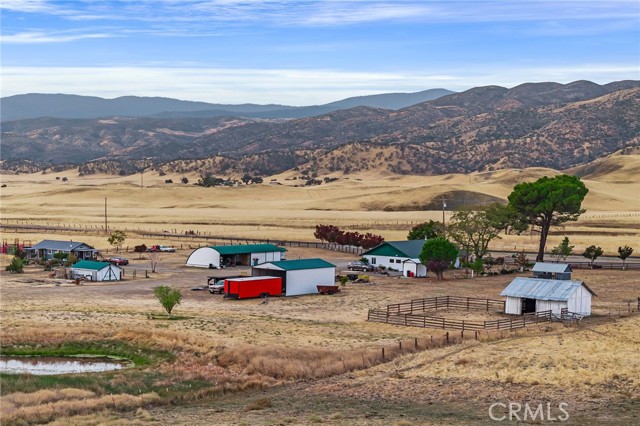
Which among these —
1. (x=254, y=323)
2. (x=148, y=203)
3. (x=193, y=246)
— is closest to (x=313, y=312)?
(x=254, y=323)

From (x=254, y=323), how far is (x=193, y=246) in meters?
45.1

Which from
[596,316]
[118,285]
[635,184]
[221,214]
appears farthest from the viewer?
[635,184]

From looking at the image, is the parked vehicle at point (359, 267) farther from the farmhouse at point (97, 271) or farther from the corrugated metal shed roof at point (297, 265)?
the farmhouse at point (97, 271)

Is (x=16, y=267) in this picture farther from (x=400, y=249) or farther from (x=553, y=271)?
(x=553, y=271)

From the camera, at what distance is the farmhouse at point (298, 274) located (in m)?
58.5

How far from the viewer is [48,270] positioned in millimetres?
70875

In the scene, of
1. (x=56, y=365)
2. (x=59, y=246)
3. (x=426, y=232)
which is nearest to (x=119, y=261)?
(x=59, y=246)

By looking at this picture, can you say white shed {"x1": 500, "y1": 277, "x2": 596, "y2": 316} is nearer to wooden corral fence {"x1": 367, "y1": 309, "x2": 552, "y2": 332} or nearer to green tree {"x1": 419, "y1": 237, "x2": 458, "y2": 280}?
wooden corral fence {"x1": 367, "y1": 309, "x2": 552, "y2": 332}

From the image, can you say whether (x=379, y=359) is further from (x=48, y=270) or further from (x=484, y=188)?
(x=484, y=188)

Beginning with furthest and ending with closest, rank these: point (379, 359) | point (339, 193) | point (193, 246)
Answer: point (339, 193) → point (193, 246) → point (379, 359)

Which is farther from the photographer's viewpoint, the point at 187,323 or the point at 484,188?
the point at 484,188

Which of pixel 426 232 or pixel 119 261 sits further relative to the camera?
pixel 426 232

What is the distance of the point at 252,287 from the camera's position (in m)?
56.7

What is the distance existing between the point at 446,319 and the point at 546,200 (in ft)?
111
